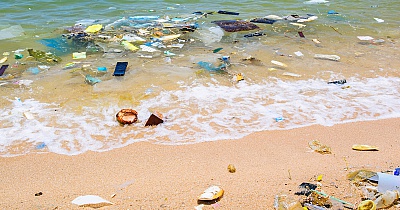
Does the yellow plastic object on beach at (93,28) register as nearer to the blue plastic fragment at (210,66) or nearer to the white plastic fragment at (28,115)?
the blue plastic fragment at (210,66)

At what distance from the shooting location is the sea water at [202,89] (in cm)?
366

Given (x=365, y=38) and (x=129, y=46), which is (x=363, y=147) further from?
(x=365, y=38)

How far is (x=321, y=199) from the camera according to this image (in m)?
2.35

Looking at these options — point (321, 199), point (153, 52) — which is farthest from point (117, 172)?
point (153, 52)

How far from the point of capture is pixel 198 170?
2875 millimetres

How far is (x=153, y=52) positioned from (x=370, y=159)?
439 centimetres

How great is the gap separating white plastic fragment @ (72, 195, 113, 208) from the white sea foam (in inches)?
34.3

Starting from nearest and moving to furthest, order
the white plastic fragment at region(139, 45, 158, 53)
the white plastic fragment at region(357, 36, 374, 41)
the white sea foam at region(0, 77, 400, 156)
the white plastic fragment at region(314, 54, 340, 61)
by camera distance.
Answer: the white sea foam at region(0, 77, 400, 156) < the white plastic fragment at region(314, 54, 340, 61) < the white plastic fragment at region(139, 45, 158, 53) < the white plastic fragment at region(357, 36, 374, 41)

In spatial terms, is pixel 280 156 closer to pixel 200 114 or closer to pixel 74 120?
pixel 200 114

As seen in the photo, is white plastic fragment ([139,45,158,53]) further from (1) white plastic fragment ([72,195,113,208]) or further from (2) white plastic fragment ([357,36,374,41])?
(2) white plastic fragment ([357,36,374,41])

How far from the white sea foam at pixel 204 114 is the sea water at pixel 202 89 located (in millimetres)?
11

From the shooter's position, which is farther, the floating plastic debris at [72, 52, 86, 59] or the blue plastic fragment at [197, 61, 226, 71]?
the floating plastic debris at [72, 52, 86, 59]

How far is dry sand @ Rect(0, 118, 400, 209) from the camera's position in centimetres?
248

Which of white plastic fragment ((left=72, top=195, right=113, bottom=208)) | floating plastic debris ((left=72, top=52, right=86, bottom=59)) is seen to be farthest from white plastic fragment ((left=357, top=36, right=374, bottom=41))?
white plastic fragment ((left=72, top=195, right=113, bottom=208))
